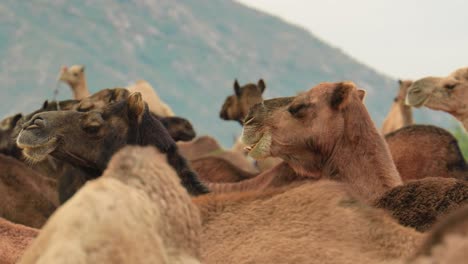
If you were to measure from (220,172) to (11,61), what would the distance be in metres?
189

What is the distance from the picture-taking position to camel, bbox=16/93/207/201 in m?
5.98

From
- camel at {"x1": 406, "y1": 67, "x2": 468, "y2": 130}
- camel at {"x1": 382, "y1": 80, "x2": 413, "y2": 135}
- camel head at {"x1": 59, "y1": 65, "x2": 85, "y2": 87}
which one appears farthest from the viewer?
camel head at {"x1": 59, "y1": 65, "x2": 85, "y2": 87}

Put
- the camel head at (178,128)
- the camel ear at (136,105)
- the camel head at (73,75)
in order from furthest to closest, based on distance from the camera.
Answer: the camel head at (73,75), the camel head at (178,128), the camel ear at (136,105)

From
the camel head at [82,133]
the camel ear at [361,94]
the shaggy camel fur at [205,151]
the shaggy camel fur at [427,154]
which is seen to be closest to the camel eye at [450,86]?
the shaggy camel fur at [427,154]

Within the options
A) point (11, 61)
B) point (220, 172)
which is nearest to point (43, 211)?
point (220, 172)

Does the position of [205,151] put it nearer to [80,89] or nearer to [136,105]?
[80,89]

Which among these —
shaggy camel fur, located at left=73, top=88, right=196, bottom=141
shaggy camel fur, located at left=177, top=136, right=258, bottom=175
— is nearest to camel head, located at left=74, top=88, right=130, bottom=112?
shaggy camel fur, located at left=73, top=88, right=196, bottom=141

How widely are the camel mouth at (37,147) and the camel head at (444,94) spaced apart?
16.3 ft

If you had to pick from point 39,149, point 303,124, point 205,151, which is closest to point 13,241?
point 39,149

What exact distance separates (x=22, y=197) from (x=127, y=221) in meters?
6.18

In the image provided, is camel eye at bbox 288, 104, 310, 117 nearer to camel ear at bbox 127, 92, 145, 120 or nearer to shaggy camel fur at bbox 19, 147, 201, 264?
camel ear at bbox 127, 92, 145, 120

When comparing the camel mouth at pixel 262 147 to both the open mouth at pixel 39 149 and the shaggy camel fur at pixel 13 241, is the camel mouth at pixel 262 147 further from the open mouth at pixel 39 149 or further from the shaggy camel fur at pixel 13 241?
the shaggy camel fur at pixel 13 241

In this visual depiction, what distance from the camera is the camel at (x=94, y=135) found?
19.6 feet

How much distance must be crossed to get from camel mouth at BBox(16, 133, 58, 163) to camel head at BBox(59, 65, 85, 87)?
13.9 meters
